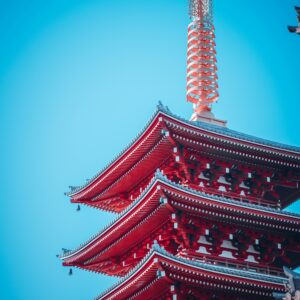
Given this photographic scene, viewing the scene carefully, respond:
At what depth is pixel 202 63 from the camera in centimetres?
3638

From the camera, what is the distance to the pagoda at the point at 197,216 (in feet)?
87.1

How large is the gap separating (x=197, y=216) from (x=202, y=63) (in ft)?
37.6

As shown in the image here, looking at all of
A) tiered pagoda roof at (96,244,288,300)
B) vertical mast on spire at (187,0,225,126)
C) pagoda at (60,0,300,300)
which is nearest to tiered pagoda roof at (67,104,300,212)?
pagoda at (60,0,300,300)

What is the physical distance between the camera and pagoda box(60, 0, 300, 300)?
87.1ft

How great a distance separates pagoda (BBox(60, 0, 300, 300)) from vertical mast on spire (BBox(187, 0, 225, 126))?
1132mm

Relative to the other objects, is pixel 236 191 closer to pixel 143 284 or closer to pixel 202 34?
pixel 143 284

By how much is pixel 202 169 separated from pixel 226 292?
597 centimetres

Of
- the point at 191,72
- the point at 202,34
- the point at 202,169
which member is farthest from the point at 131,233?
the point at 202,34

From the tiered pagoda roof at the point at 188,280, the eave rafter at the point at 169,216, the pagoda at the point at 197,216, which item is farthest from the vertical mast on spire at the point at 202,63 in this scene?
the tiered pagoda roof at the point at 188,280

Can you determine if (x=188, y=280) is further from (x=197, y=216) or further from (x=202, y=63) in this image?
(x=202, y=63)

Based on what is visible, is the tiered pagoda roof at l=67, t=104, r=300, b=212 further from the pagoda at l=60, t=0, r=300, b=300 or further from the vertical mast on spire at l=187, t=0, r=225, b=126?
the vertical mast on spire at l=187, t=0, r=225, b=126

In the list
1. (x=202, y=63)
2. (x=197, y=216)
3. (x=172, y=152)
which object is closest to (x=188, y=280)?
(x=197, y=216)

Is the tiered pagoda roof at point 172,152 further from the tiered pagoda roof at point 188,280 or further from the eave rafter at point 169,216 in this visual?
the tiered pagoda roof at point 188,280

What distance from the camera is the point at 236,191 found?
100ft
